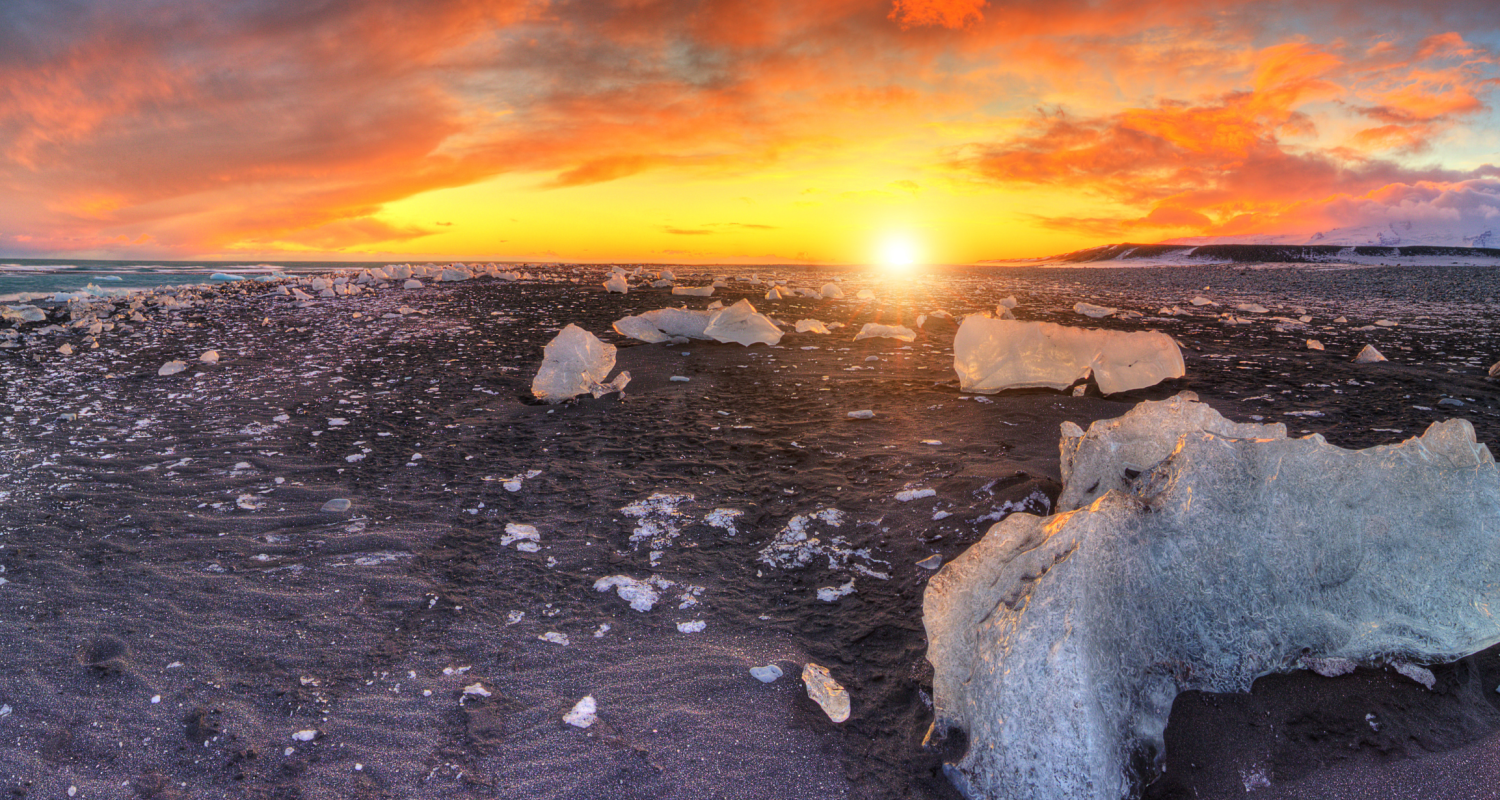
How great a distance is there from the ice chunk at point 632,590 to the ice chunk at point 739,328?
A: 655cm

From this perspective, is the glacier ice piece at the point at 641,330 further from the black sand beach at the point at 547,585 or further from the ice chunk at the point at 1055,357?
the ice chunk at the point at 1055,357

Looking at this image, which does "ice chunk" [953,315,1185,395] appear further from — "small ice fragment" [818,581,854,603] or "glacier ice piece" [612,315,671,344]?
"glacier ice piece" [612,315,671,344]

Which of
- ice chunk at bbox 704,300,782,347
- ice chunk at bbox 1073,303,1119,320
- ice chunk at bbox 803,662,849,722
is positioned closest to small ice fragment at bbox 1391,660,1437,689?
ice chunk at bbox 803,662,849,722

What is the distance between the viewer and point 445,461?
5.12 metres

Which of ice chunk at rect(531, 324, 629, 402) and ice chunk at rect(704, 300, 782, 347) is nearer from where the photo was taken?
ice chunk at rect(531, 324, 629, 402)

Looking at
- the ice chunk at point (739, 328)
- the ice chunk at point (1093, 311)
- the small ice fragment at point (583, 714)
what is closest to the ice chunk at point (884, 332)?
the ice chunk at point (739, 328)

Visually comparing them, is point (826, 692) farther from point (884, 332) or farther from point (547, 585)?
point (884, 332)

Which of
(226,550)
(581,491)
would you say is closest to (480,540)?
(581,491)

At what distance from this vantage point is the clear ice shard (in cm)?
212

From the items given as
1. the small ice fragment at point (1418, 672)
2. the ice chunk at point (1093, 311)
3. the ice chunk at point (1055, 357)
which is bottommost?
the small ice fragment at point (1418, 672)

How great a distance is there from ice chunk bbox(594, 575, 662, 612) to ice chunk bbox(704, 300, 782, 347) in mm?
6548

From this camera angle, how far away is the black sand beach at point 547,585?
2.22m

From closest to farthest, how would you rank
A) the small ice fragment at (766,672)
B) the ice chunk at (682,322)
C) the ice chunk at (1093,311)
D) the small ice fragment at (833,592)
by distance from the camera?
the small ice fragment at (766,672), the small ice fragment at (833,592), the ice chunk at (682,322), the ice chunk at (1093,311)

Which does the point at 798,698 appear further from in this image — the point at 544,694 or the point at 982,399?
the point at 982,399
